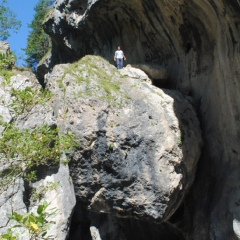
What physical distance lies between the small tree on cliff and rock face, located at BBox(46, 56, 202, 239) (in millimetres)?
18283

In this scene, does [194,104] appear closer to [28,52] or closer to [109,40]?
[109,40]

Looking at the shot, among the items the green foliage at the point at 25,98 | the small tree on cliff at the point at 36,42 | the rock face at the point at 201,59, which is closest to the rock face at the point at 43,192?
the green foliage at the point at 25,98

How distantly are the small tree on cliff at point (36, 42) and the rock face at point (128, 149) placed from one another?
1828 centimetres

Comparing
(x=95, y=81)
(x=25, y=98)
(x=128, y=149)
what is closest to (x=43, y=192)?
(x=128, y=149)

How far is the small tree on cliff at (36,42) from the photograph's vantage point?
2666 cm

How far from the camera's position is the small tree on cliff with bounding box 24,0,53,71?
26656mm

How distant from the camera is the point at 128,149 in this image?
7957mm

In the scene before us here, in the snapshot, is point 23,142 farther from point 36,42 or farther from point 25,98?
point 36,42

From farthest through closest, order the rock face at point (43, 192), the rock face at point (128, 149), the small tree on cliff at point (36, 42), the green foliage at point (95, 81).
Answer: the small tree on cliff at point (36, 42) → the green foliage at point (95, 81) → the rock face at point (43, 192) → the rock face at point (128, 149)

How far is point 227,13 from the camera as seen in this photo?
301 inches

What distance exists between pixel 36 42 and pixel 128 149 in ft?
68.2

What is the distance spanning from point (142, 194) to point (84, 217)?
4.00 m

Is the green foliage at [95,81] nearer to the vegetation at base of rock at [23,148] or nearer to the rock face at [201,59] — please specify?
the rock face at [201,59]

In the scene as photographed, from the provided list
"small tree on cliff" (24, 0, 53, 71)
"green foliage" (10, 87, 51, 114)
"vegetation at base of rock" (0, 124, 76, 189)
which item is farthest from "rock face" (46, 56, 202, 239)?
"small tree on cliff" (24, 0, 53, 71)
